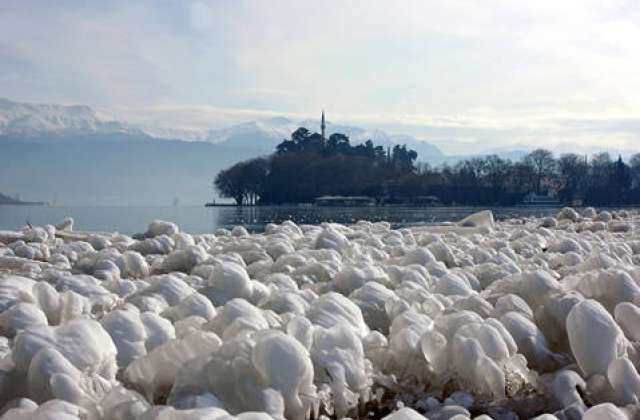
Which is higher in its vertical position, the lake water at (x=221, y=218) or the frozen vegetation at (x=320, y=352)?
the frozen vegetation at (x=320, y=352)

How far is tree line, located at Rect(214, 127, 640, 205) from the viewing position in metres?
82.1

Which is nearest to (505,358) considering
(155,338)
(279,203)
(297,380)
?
(297,380)

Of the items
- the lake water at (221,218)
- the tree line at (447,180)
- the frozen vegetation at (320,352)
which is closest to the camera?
the frozen vegetation at (320,352)

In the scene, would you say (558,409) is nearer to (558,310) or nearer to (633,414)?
(633,414)

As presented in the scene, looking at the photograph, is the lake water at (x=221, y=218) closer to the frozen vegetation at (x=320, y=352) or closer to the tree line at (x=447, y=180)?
the frozen vegetation at (x=320, y=352)

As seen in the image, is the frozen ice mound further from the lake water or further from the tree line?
the tree line

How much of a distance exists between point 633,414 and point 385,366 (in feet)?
2.26

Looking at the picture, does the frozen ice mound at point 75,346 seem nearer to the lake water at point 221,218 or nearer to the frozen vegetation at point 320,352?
the frozen vegetation at point 320,352

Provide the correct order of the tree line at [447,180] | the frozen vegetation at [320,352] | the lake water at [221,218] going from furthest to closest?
1. the tree line at [447,180]
2. the lake water at [221,218]
3. the frozen vegetation at [320,352]

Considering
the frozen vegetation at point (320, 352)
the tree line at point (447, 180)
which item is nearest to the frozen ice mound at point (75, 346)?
the frozen vegetation at point (320, 352)

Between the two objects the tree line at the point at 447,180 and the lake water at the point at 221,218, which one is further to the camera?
the tree line at the point at 447,180

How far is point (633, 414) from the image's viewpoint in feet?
5.85

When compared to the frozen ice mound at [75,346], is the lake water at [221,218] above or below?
below

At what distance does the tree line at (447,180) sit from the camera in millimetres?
82062
